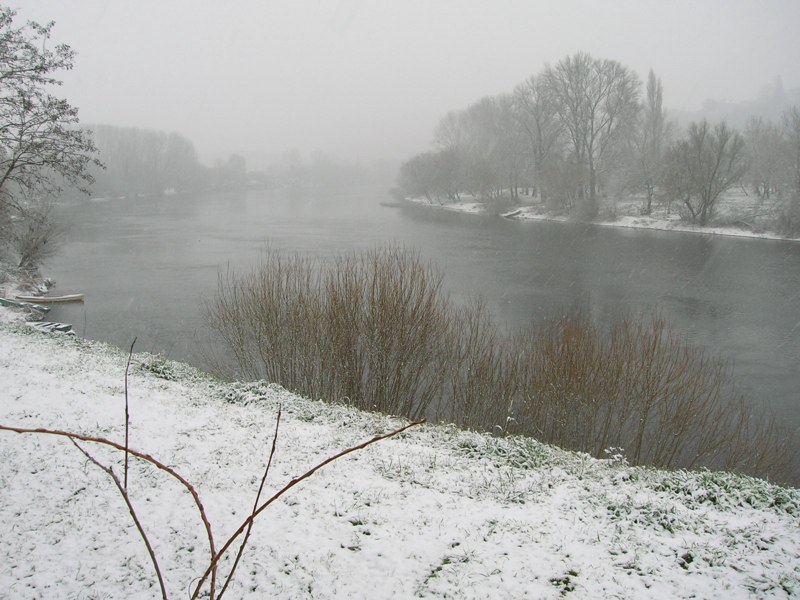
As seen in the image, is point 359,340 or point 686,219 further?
point 686,219

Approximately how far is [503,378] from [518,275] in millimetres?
15898

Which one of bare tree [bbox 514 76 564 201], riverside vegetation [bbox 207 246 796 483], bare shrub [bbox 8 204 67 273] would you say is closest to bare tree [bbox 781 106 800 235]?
bare tree [bbox 514 76 564 201]

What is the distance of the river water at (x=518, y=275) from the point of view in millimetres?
16969

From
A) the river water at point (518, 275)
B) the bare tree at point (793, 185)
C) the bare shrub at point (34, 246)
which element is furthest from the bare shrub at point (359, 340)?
the bare tree at point (793, 185)

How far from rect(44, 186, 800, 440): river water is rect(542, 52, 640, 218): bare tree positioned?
14694 millimetres

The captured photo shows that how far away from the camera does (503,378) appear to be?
11492mm

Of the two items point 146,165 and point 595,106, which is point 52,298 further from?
point 146,165

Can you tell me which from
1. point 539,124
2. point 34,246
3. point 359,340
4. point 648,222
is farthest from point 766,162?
point 34,246

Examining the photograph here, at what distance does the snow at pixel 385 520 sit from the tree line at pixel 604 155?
3858 cm

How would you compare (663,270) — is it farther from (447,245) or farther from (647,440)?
(647,440)

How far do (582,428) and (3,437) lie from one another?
9.82 m

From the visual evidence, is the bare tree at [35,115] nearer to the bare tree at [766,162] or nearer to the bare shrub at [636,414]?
the bare shrub at [636,414]

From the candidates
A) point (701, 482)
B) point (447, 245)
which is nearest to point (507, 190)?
point (447, 245)

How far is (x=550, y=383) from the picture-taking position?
10.4m
